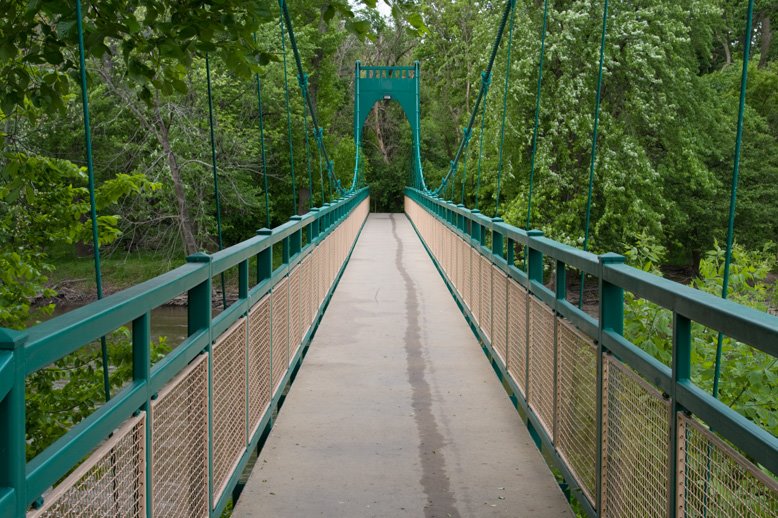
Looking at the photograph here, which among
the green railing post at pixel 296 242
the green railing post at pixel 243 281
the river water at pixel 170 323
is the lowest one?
the river water at pixel 170 323

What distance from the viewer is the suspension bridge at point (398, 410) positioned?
6.22 ft

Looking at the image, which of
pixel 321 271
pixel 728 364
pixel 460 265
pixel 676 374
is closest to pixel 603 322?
pixel 676 374

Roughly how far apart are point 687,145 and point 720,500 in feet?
61.1

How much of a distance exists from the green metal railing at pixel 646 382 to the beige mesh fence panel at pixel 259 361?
1.30m

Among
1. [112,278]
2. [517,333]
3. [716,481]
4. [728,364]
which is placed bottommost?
[112,278]

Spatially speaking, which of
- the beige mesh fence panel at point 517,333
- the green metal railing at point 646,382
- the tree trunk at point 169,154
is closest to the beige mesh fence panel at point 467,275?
the green metal railing at point 646,382

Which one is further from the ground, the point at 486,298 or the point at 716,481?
the point at 716,481

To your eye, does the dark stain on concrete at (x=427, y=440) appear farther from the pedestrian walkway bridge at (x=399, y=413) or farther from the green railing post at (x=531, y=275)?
the green railing post at (x=531, y=275)

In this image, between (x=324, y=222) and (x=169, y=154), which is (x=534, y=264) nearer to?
(x=324, y=222)

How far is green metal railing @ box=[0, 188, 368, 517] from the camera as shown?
1466 millimetres

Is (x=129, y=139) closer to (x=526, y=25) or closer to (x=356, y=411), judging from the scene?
(x=526, y=25)

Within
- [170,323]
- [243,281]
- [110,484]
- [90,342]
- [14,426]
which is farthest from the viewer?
[170,323]

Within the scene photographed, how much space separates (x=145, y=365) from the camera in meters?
2.31

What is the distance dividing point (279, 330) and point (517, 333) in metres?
1.31
